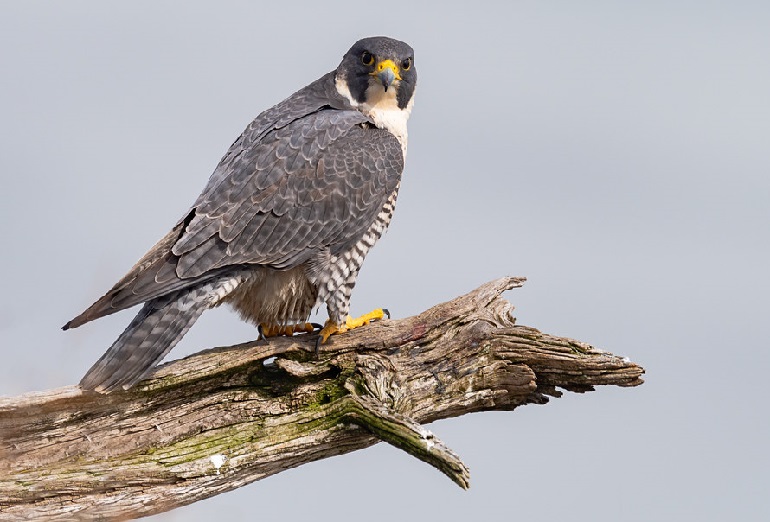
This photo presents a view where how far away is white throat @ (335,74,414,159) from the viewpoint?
27.4 ft

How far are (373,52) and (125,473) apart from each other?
375cm

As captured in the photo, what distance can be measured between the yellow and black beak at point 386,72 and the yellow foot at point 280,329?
6.52ft

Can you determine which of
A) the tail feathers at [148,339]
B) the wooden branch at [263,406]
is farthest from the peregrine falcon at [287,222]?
the wooden branch at [263,406]

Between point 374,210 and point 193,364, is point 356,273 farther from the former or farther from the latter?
point 193,364

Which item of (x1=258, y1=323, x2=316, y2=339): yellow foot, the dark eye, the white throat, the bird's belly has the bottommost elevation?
(x1=258, y1=323, x2=316, y2=339): yellow foot

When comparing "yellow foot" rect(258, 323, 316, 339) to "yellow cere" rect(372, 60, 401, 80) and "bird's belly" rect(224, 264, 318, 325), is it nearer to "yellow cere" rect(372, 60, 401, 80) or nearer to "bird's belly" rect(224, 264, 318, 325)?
"bird's belly" rect(224, 264, 318, 325)

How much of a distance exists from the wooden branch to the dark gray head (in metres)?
1.81

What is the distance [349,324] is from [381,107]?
5.92 feet

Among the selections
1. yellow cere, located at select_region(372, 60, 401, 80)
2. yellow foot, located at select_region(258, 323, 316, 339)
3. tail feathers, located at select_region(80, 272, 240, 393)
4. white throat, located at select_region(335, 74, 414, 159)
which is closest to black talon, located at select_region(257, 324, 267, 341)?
yellow foot, located at select_region(258, 323, 316, 339)

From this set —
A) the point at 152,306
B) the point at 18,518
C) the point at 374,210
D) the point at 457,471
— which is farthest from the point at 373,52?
the point at 18,518

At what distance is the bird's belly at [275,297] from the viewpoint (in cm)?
774

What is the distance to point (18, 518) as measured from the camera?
6793mm

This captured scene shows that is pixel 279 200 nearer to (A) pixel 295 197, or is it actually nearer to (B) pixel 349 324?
(A) pixel 295 197

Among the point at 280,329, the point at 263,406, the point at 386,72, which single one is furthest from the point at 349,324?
the point at 386,72
